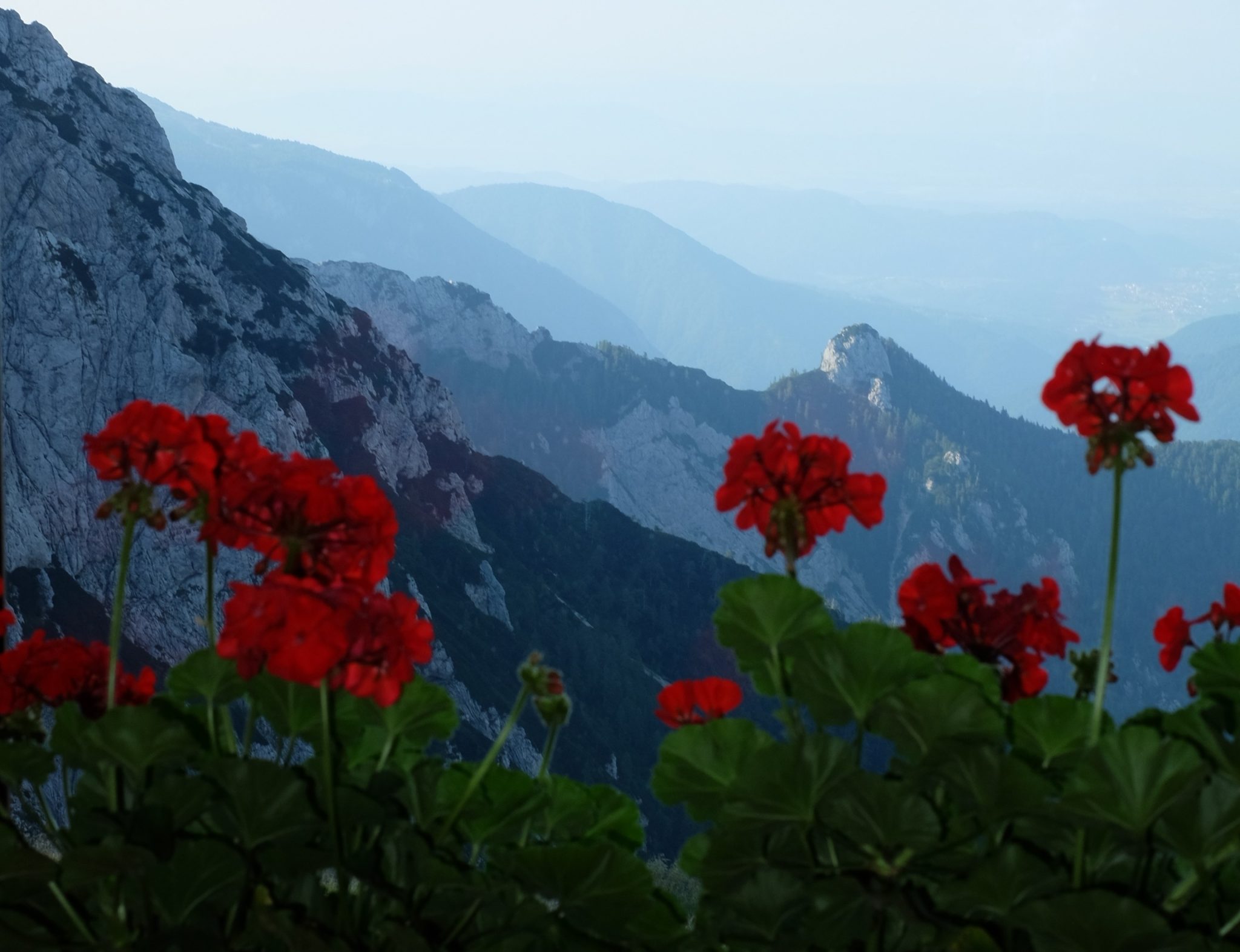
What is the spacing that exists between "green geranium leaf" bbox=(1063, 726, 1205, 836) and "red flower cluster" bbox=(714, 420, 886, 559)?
1.48 feet

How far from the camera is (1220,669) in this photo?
168cm

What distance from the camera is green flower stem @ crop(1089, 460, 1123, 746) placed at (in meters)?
1.42

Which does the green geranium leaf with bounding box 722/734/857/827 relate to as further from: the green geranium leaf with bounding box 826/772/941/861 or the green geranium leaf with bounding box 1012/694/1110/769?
the green geranium leaf with bounding box 1012/694/1110/769

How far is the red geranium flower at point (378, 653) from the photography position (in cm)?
135

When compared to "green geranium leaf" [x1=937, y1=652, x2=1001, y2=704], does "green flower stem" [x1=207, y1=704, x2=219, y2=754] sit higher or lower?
lower

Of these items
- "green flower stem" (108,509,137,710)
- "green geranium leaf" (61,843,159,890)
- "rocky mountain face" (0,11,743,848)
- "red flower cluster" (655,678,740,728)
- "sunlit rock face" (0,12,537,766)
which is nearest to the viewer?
"green geranium leaf" (61,843,159,890)

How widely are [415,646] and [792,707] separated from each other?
1.95 ft

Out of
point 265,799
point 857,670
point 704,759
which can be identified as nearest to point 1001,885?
point 857,670

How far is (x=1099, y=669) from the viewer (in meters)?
1.53

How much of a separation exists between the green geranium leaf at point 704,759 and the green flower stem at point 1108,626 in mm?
440

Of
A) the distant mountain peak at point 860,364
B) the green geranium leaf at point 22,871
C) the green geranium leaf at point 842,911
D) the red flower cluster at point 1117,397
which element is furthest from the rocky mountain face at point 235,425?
the distant mountain peak at point 860,364

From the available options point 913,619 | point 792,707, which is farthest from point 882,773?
point 913,619

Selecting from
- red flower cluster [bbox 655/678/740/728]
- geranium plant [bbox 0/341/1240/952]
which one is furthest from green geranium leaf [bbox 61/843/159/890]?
red flower cluster [bbox 655/678/740/728]

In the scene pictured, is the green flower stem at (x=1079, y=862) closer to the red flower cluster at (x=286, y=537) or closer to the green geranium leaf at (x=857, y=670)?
the green geranium leaf at (x=857, y=670)
